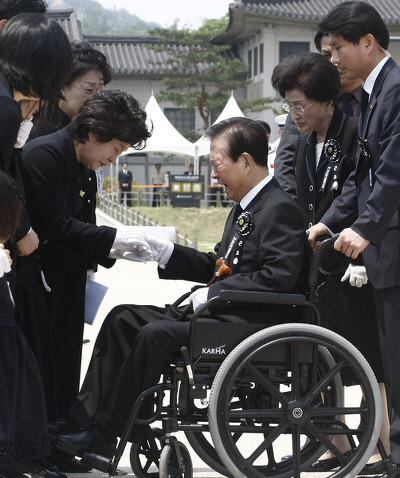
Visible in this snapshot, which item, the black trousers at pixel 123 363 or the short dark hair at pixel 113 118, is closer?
the black trousers at pixel 123 363

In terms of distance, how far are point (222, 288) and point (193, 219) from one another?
55.9 feet

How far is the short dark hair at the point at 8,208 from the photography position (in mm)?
3164

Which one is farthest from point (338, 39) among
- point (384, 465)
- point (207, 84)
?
point (207, 84)

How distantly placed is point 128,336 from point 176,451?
48 centimetres

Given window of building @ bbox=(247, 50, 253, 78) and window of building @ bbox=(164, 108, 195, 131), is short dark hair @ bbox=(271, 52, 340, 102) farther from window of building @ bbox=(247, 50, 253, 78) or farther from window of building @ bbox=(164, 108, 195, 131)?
window of building @ bbox=(164, 108, 195, 131)

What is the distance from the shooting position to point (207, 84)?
32.6 m

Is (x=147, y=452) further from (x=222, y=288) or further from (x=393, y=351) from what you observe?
(x=393, y=351)

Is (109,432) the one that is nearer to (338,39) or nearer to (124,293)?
(338,39)

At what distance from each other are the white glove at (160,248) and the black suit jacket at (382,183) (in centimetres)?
82

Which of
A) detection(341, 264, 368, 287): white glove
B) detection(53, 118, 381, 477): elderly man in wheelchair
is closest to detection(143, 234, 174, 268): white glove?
detection(53, 118, 381, 477): elderly man in wheelchair

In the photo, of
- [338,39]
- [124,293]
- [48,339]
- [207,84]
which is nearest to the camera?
[338,39]

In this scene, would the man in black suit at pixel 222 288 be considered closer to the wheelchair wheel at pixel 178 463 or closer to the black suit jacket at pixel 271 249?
A: the black suit jacket at pixel 271 249

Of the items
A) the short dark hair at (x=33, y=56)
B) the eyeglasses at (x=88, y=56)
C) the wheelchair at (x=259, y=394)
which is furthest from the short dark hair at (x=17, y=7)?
the wheelchair at (x=259, y=394)

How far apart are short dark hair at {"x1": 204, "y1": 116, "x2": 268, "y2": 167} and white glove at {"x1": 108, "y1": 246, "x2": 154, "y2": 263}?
0.56 meters
